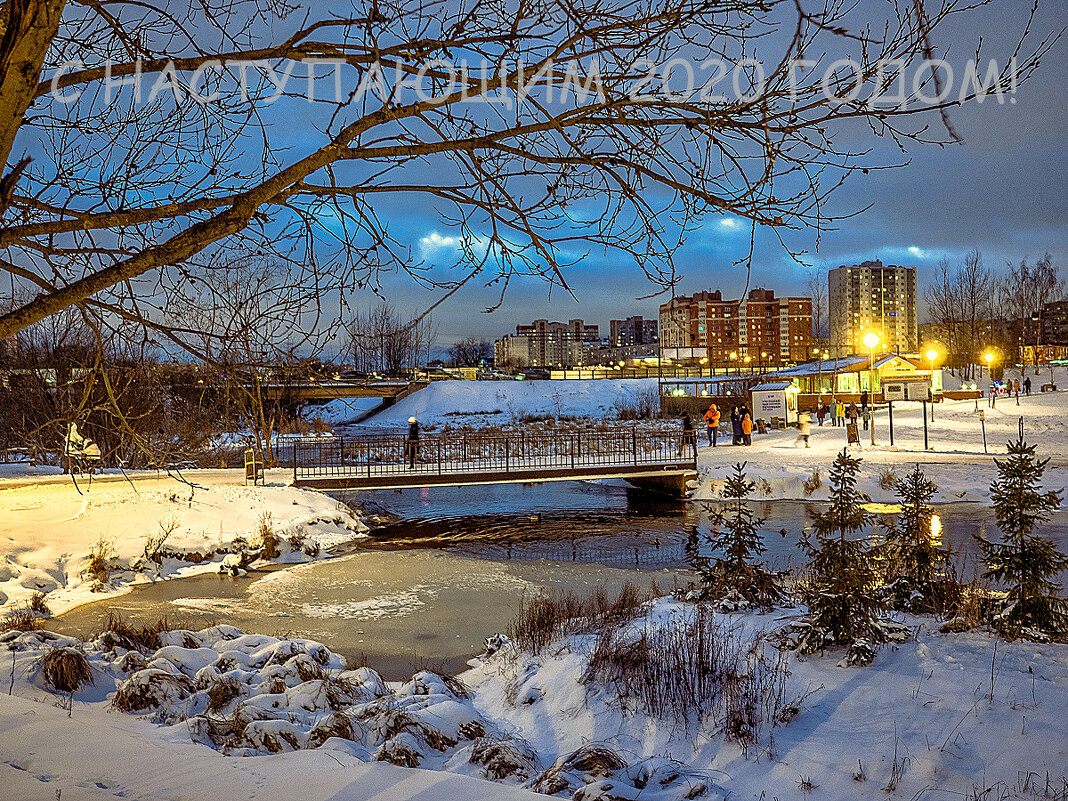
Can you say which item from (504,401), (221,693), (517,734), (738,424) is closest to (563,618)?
(517,734)

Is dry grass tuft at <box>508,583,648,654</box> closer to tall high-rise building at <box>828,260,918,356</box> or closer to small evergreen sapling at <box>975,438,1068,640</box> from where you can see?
small evergreen sapling at <box>975,438,1068,640</box>

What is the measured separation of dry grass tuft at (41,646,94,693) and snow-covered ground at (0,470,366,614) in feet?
19.6

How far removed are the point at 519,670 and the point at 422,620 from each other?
358 centimetres

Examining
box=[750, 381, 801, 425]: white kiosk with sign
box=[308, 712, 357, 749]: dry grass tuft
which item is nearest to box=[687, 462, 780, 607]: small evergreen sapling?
box=[308, 712, 357, 749]: dry grass tuft

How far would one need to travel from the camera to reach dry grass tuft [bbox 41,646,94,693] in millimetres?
6182

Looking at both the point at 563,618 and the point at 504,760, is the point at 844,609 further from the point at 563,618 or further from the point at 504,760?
the point at 563,618

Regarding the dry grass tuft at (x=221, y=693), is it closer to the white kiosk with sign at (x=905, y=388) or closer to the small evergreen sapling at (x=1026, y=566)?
the small evergreen sapling at (x=1026, y=566)

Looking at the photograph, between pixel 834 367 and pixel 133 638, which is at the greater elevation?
pixel 834 367

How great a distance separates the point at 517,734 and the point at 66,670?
12.8ft

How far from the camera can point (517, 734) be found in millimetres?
6375

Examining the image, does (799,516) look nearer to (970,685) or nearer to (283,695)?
(970,685)

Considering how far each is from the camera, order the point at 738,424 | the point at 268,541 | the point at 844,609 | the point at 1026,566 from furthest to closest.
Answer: the point at 738,424, the point at 268,541, the point at 844,609, the point at 1026,566

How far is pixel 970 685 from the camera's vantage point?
560 cm

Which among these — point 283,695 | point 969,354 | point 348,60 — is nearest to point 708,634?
point 283,695
